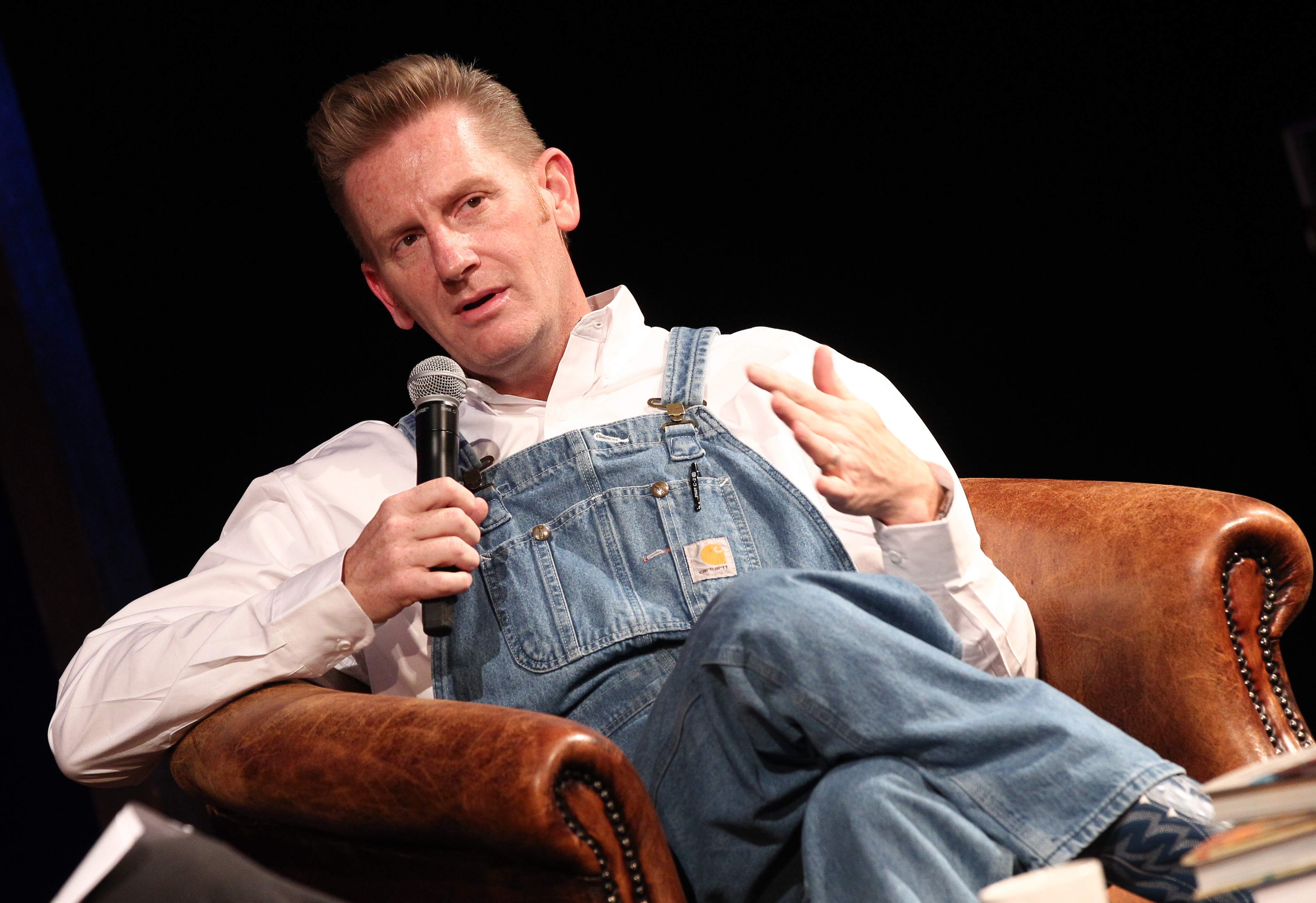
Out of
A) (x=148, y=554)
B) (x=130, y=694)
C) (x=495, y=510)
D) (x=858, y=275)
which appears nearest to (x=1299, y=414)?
(x=858, y=275)

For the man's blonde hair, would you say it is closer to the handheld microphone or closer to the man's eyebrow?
the man's eyebrow

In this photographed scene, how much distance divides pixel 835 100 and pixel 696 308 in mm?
541

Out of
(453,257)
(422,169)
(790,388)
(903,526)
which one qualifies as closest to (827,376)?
(790,388)

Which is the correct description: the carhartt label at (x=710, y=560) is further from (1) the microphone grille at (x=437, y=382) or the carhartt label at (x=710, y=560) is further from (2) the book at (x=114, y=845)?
(2) the book at (x=114, y=845)

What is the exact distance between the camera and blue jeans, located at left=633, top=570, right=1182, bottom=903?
0.90m

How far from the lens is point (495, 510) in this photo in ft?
4.88

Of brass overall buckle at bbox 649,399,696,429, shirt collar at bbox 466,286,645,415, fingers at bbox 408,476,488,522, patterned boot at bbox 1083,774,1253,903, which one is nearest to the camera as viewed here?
patterned boot at bbox 1083,774,1253,903

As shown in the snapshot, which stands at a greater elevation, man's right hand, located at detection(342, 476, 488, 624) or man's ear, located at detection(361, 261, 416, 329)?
man's ear, located at detection(361, 261, 416, 329)

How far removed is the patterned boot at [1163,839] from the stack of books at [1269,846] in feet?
0.56

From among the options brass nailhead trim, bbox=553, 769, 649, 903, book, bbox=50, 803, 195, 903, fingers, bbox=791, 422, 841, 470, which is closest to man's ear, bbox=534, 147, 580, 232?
fingers, bbox=791, 422, 841, 470

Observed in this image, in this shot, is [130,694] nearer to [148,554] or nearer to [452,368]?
[452,368]

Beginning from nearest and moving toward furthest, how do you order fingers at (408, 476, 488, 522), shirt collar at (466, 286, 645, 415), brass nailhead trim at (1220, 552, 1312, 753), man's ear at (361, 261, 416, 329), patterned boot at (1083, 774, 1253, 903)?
patterned boot at (1083, 774, 1253, 903), brass nailhead trim at (1220, 552, 1312, 753), fingers at (408, 476, 488, 522), shirt collar at (466, 286, 645, 415), man's ear at (361, 261, 416, 329)

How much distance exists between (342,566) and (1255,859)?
100 centimetres

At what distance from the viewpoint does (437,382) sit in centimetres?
139
